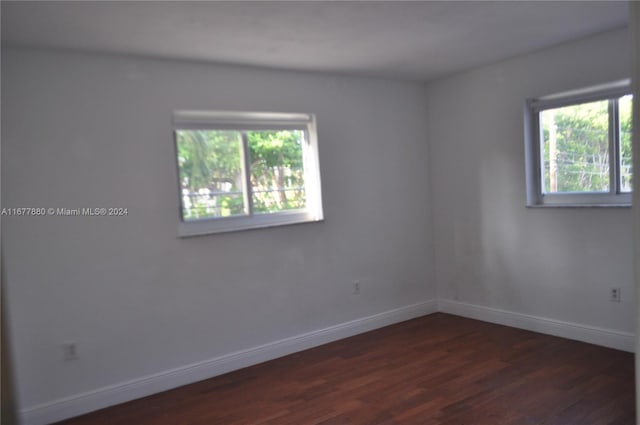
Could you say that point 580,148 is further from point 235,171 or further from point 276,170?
point 235,171

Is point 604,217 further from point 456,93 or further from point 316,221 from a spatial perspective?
point 316,221

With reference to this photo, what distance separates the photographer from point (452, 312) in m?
4.85

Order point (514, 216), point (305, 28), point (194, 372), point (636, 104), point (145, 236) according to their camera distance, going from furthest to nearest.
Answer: point (514, 216) < point (194, 372) < point (145, 236) < point (305, 28) < point (636, 104)

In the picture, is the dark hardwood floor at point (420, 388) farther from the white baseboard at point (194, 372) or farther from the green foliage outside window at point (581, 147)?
the green foliage outside window at point (581, 147)

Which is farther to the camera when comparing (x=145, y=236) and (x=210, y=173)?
(x=210, y=173)

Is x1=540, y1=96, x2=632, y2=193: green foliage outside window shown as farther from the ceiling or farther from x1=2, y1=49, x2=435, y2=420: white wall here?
x1=2, y1=49, x2=435, y2=420: white wall

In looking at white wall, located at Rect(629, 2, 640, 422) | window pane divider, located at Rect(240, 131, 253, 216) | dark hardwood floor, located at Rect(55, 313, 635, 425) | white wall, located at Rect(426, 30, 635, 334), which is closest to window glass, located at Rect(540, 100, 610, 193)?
white wall, located at Rect(426, 30, 635, 334)

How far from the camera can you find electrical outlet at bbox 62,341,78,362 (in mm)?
3061

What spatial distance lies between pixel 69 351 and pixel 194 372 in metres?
0.88

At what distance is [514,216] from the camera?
4.21 m

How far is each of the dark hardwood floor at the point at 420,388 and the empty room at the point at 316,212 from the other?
0.07 feet

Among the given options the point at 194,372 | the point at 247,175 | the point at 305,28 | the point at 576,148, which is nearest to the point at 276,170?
the point at 247,175

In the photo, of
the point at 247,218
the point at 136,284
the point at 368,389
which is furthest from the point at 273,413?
the point at 247,218

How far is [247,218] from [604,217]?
2776 millimetres
